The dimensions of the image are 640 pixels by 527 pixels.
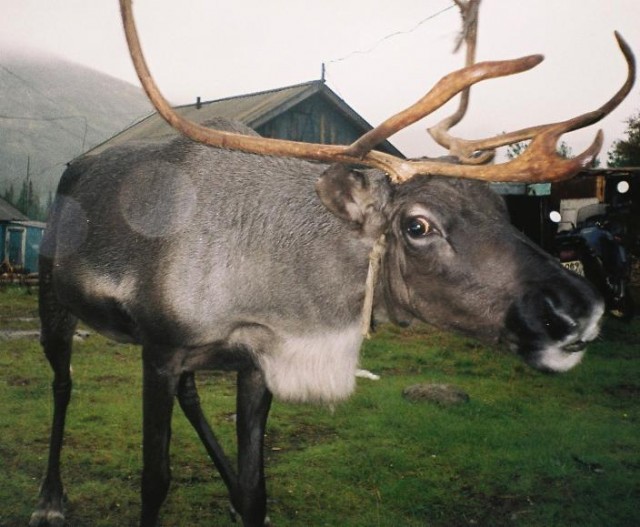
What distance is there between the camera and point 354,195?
8.26 feet

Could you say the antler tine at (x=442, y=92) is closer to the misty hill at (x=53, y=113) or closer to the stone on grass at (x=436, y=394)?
the stone on grass at (x=436, y=394)

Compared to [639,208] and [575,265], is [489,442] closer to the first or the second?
[575,265]

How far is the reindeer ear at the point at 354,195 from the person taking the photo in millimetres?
2453

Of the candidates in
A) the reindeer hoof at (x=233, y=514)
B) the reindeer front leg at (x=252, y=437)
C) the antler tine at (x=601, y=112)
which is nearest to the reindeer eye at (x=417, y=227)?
the antler tine at (x=601, y=112)

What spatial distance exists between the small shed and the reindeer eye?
21.6m

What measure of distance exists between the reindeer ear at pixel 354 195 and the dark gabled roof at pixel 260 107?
7.45 metres

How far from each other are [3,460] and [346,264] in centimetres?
289

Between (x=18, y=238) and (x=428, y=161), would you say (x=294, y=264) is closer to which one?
(x=428, y=161)

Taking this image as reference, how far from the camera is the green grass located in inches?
129

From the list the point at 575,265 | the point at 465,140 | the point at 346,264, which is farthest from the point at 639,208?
the point at 346,264

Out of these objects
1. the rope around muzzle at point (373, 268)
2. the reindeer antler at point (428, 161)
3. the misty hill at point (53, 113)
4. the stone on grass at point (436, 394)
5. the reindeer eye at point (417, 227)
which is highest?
the misty hill at point (53, 113)

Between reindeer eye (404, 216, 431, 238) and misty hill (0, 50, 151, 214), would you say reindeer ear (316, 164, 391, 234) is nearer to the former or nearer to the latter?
reindeer eye (404, 216, 431, 238)

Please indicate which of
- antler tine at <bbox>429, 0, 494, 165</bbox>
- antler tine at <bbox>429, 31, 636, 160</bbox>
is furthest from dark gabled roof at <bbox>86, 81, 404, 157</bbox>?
antler tine at <bbox>429, 31, 636, 160</bbox>

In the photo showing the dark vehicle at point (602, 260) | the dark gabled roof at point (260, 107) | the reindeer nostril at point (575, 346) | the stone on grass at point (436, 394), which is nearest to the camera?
the reindeer nostril at point (575, 346)
